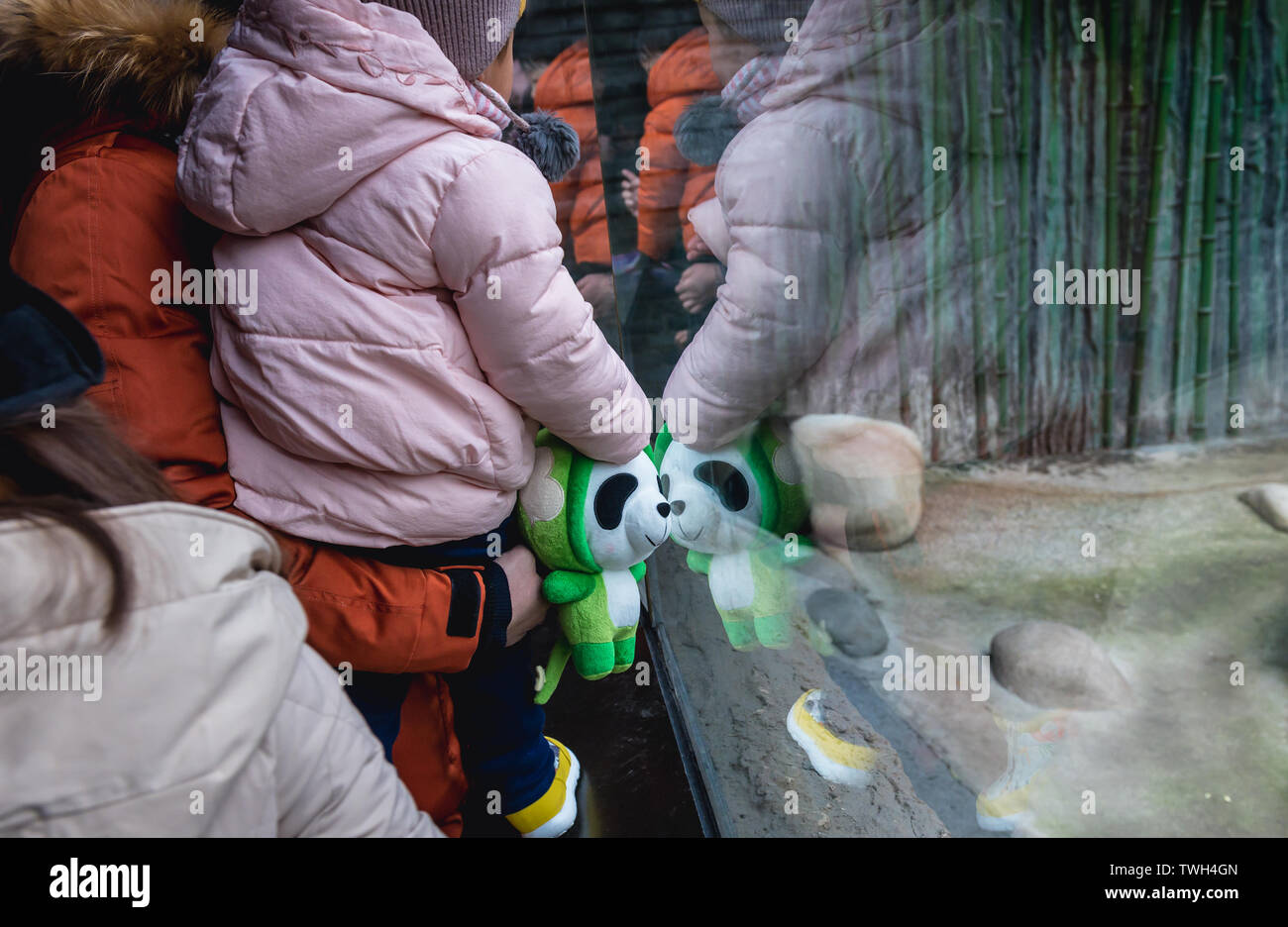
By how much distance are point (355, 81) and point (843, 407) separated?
33.6 inches

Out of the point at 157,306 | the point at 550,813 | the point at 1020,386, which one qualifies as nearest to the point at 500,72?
the point at 157,306

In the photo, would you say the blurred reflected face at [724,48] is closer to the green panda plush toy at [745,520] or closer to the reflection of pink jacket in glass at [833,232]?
the reflection of pink jacket in glass at [833,232]

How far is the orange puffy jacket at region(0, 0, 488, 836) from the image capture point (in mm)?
1354

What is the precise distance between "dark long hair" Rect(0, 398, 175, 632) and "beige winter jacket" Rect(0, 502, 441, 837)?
0.01 metres

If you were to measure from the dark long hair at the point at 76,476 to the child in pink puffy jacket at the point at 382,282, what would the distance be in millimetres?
592

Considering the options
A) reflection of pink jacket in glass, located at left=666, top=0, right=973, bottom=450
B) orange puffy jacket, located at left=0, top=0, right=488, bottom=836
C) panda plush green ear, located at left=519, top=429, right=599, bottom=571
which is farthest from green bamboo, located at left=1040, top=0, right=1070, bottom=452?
orange puffy jacket, located at left=0, top=0, right=488, bottom=836

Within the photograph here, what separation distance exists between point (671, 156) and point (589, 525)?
80 centimetres

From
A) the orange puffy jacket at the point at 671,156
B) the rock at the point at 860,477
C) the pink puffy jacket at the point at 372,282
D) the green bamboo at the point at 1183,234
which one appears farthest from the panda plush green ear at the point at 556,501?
the green bamboo at the point at 1183,234

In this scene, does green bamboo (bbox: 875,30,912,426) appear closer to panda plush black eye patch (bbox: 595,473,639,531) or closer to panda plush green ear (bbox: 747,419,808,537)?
panda plush green ear (bbox: 747,419,808,537)

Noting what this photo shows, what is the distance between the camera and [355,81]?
130cm

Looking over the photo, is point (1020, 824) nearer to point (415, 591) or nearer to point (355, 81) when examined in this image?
point (415, 591)

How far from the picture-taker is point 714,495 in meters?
1.93

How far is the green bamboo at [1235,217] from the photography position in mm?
927
